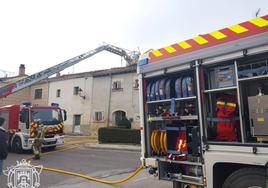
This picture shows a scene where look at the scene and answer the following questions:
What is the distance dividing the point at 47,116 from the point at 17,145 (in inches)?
81.3

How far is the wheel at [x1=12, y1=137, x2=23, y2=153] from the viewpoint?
13484 mm

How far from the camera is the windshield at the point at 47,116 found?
44.5ft

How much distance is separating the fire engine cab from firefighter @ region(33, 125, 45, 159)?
599 millimetres

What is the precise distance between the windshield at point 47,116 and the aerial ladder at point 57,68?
13.2 ft

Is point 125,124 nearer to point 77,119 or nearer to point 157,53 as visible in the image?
point 77,119

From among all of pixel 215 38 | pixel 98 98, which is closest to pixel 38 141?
pixel 215 38

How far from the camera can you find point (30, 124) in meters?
13.2

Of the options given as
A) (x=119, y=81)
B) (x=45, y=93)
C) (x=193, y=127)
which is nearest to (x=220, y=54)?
(x=193, y=127)

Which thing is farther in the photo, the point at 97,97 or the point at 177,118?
the point at 97,97

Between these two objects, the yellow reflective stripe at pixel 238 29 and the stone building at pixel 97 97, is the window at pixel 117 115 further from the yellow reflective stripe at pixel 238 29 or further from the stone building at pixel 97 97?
the yellow reflective stripe at pixel 238 29

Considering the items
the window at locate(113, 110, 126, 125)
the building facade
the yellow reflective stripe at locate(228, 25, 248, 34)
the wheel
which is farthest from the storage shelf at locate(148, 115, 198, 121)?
the window at locate(113, 110, 126, 125)

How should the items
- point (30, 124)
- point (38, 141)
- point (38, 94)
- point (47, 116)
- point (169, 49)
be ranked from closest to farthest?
point (169, 49)
point (38, 141)
point (30, 124)
point (47, 116)
point (38, 94)

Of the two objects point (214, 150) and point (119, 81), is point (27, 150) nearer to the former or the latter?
point (119, 81)

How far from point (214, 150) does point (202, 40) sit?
5.57 feet
